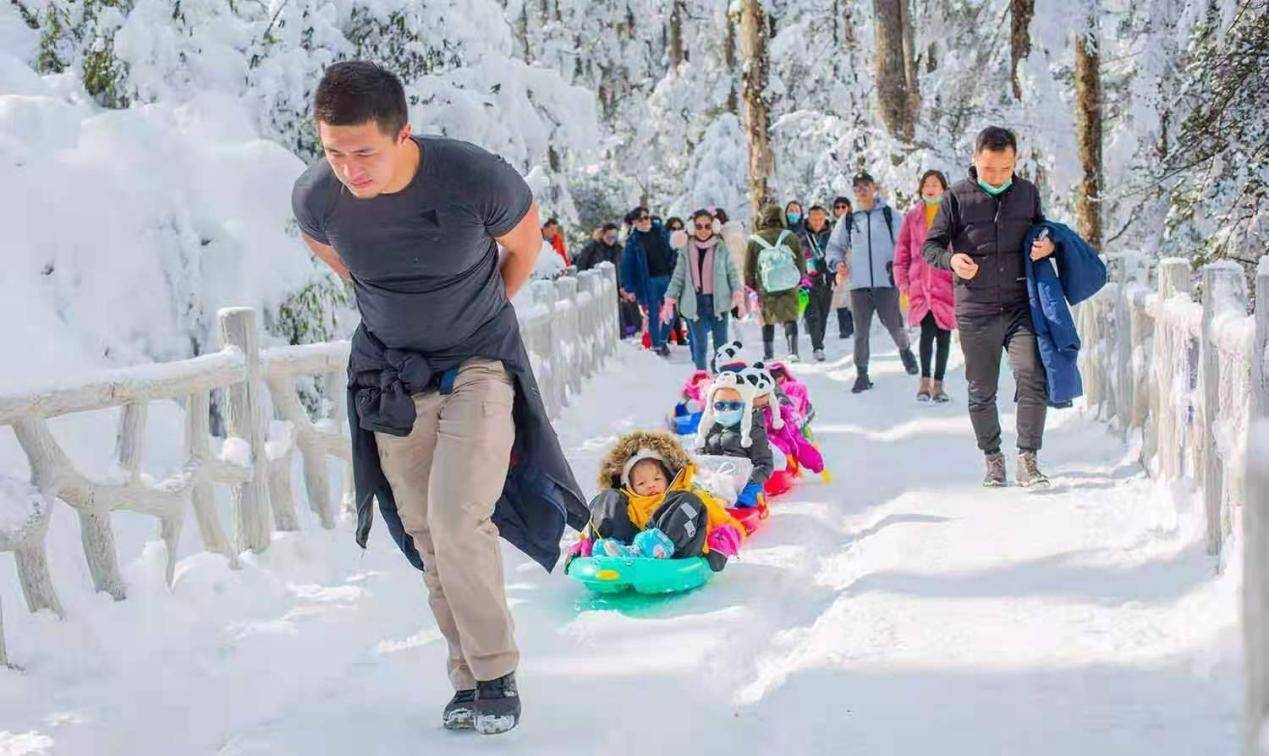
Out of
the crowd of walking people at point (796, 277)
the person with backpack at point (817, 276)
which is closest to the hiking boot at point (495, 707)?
the crowd of walking people at point (796, 277)

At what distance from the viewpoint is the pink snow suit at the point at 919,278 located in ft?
34.1

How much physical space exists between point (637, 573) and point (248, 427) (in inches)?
76.5

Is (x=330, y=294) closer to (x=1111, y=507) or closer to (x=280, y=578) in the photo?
(x=280, y=578)

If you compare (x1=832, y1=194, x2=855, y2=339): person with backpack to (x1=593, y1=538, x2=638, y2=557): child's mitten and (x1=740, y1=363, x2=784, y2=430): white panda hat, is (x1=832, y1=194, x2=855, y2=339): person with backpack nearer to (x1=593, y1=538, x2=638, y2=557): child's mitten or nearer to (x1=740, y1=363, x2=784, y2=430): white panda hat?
(x1=740, y1=363, x2=784, y2=430): white panda hat

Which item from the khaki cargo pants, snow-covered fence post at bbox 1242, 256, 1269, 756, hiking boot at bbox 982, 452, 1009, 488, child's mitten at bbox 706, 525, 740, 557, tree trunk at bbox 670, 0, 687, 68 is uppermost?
tree trunk at bbox 670, 0, 687, 68

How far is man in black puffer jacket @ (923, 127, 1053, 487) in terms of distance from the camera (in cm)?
714

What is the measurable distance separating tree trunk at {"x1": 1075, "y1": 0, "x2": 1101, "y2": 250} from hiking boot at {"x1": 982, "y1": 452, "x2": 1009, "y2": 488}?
29.1 feet

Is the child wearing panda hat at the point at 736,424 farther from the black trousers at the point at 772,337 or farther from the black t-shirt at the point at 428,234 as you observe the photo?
the black trousers at the point at 772,337

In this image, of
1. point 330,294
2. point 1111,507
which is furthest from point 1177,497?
point 330,294

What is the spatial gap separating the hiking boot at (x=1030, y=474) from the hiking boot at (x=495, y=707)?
431 centimetres

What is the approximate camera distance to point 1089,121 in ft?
52.0


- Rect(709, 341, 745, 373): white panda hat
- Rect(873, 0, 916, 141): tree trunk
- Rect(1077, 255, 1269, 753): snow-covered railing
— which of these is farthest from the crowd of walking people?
Rect(709, 341, 745, 373): white panda hat

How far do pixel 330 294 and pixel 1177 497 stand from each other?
221 inches

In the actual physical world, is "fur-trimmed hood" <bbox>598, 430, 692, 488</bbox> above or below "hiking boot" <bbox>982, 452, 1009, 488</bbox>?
above
